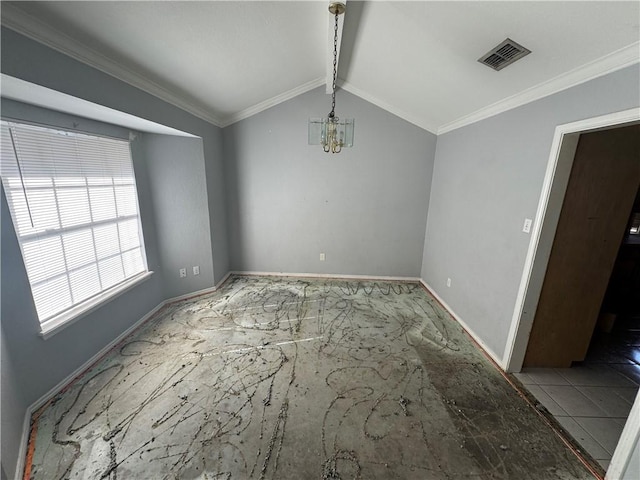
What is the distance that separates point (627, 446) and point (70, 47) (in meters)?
3.98

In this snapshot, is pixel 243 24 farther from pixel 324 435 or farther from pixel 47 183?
pixel 324 435

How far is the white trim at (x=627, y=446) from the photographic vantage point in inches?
51.0

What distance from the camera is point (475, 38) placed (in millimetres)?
1771

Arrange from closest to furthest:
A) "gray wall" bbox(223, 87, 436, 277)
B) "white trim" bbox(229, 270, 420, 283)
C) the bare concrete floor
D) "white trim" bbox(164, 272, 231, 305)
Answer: the bare concrete floor → "white trim" bbox(164, 272, 231, 305) → "gray wall" bbox(223, 87, 436, 277) → "white trim" bbox(229, 270, 420, 283)

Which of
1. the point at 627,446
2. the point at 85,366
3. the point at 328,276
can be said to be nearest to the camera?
the point at 627,446

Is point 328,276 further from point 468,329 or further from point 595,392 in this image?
point 595,392

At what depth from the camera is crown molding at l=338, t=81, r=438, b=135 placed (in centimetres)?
361

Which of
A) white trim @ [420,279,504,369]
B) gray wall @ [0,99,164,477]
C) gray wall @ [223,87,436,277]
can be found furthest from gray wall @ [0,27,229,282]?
white trim @ [420,279,504,369]

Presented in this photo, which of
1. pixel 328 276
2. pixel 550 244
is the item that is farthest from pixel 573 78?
pixel 328 276

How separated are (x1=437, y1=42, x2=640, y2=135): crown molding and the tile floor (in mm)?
2339

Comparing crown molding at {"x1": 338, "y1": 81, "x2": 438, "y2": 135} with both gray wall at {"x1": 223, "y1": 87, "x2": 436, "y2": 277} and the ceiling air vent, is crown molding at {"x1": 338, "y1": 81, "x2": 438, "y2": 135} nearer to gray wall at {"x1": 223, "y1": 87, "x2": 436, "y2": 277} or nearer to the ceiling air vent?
gray wall at {"x1": 223, "y1": 87, "x2": 436, "y2": 277}

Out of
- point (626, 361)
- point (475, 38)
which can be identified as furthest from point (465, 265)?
point (475, 38)

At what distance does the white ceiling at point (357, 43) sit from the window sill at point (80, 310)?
76.2 inches

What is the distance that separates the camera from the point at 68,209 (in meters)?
2.07
